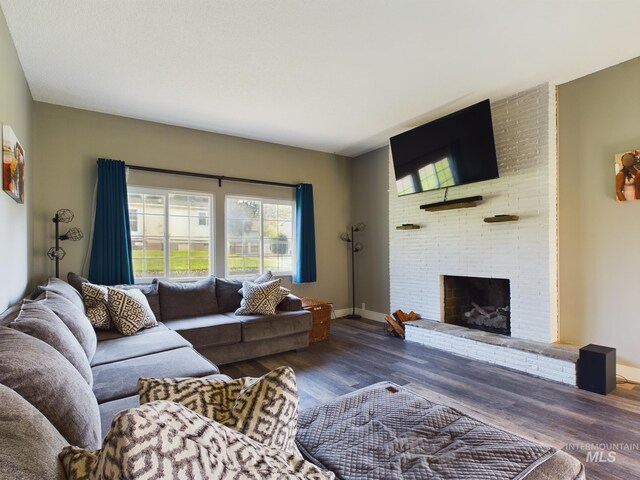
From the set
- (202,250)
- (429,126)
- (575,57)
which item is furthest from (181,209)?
(575,57)

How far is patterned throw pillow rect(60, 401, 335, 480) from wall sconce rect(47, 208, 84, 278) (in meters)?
3.72

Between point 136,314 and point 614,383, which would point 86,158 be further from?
point 614,383

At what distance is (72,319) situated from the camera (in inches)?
80.0

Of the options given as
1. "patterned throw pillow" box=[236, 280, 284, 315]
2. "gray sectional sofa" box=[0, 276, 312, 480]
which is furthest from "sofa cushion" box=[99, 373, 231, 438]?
"patterned throw pillow" box=[236, 280, 284, 315]

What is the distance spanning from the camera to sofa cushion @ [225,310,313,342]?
3557mm

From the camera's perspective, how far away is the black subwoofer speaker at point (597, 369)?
2715 millimetres

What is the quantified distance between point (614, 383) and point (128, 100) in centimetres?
526

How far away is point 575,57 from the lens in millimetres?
2883

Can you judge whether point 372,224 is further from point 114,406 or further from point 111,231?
point 114,406

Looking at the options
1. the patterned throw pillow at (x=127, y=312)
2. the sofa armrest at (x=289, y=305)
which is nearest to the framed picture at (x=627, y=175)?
the sofa armrest at (x=289, y=305)

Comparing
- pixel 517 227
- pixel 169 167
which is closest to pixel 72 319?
pixel 169 167

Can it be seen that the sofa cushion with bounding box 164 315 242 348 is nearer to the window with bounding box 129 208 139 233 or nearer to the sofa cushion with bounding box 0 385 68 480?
the window with bounding box 129 208 139 233

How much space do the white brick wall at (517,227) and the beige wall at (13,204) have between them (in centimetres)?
417

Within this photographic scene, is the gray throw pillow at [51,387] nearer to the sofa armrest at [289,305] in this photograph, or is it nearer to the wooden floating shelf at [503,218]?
the sofa armrest at [289,305]
